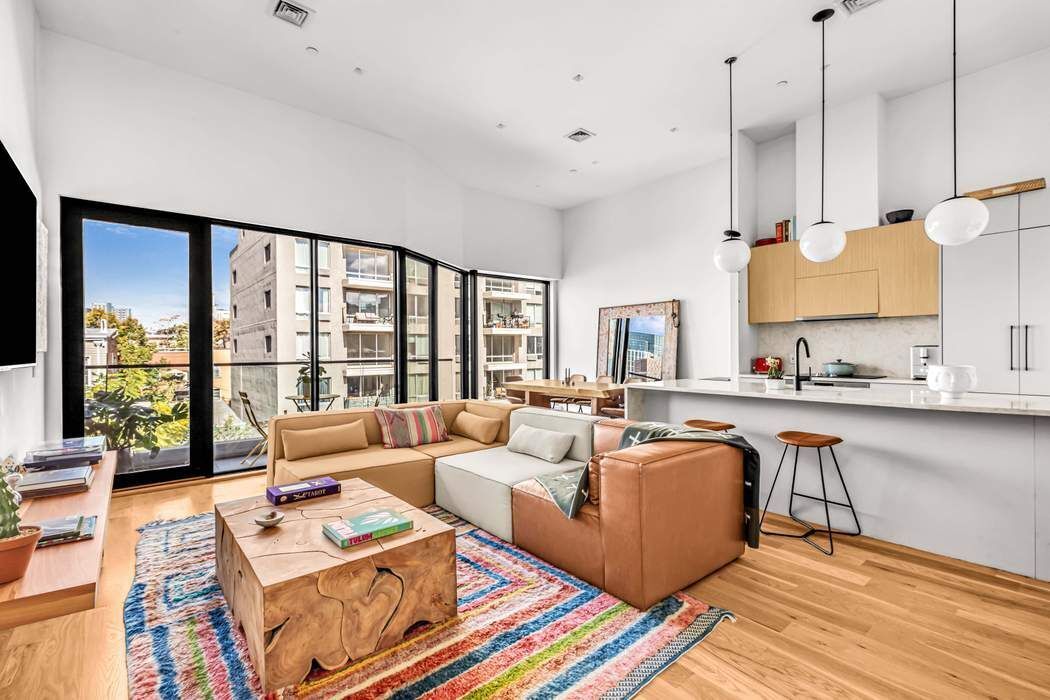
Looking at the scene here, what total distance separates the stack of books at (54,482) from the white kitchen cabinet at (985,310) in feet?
19.3

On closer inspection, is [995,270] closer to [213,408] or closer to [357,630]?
[357,630]

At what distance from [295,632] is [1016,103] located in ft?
20.5

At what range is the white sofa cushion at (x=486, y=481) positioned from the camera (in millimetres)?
2979

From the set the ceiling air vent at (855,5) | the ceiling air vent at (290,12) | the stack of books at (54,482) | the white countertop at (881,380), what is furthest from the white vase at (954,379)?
the ceiling air vent at (290,12)

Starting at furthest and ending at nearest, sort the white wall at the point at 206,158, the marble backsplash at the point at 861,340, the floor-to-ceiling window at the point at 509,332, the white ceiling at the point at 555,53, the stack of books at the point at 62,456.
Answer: the floor-to-ceiling window at the point at 509,332 → the marble backsplash at the point at 861,340 → the white wall at the point at 206,158 → the white ceiling at the point at 555,53 → the stack of books at the point at 62,456

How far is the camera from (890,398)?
9.63 feet

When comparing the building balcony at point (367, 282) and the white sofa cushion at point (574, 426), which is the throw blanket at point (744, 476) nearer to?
the white sofa cushion at point (574, 426)

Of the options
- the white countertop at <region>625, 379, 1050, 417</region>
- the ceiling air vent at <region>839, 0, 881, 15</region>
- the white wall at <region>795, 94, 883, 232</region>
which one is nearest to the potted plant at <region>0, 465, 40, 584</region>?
the white countertop at <region>625, 379, 1050, 417</region>

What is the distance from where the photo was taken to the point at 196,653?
192cm

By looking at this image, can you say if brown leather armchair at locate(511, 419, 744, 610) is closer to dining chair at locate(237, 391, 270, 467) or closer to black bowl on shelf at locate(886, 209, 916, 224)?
black bowl on shelf at locate(886, 209, 916, 224)

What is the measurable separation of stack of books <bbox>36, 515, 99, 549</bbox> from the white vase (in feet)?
13.4

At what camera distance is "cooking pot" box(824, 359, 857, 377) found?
4.73 m

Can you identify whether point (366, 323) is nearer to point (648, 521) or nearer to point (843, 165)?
point (648, 521)


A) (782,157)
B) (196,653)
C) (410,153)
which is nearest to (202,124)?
(410,153)
